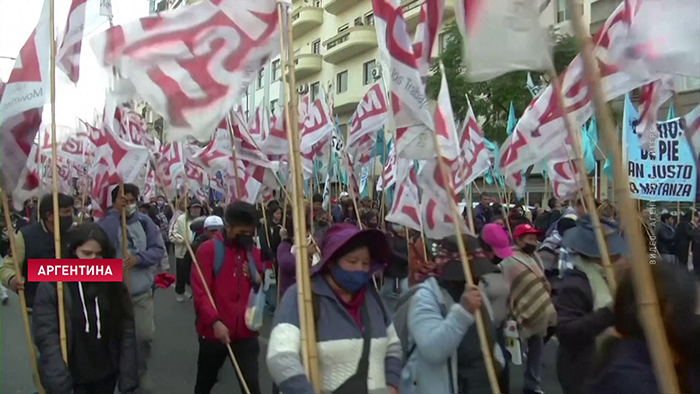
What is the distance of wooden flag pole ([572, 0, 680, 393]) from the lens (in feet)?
6.56

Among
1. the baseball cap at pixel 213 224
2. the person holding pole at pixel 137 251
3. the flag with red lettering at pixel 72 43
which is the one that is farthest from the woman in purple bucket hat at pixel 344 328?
the baseball cap at pixel 213 224

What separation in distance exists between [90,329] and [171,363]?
3.64 meters

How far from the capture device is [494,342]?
3883 mm

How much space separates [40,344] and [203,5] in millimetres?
2044

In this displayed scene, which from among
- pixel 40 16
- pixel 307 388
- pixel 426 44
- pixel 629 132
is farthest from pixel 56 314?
pixel 629 132

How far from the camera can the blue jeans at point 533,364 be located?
6395mm

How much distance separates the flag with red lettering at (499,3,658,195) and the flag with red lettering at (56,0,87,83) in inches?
136

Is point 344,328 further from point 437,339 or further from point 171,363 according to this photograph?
point 171,363

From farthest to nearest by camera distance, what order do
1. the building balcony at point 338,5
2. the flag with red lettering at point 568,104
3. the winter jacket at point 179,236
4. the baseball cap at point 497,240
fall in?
the building balcony at point 338,5
the winter jacket at point 179,236
the baseball cap at point 497,240
the flag with red lettering at point 568,104

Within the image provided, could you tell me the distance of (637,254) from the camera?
6.76 ft

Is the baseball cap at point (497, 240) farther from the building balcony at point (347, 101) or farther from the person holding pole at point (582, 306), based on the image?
the building balcony at point (347, 101)

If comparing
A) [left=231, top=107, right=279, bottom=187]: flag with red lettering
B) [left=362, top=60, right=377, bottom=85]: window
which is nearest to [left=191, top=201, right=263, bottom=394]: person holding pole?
[left=231, top=107, right=279, bottom=187]: flag with red lettering

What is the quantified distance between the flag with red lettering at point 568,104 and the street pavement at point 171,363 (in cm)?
203
